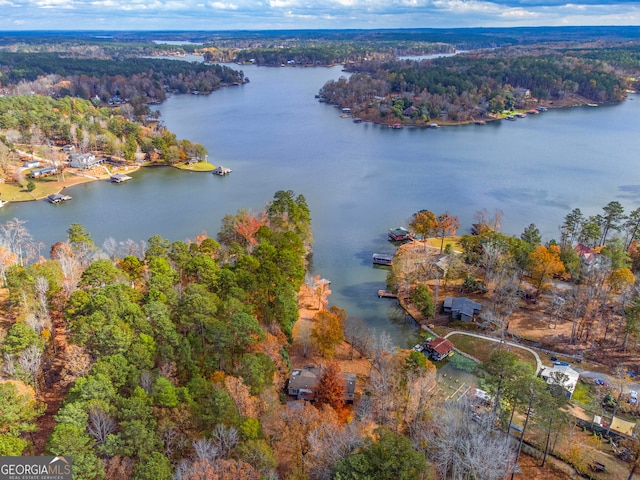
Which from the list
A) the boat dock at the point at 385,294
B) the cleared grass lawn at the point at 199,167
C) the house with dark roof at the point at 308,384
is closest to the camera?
the house with dark roof at the point at 308,384

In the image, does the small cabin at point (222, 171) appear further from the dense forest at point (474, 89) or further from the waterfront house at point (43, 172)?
the dense forest at point (474, 89)

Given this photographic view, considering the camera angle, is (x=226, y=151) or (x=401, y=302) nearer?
(x=401, y=302)

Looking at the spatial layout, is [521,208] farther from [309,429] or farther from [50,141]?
[50,141]

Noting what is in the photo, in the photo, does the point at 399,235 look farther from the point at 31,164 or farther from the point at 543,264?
the point at 31,164

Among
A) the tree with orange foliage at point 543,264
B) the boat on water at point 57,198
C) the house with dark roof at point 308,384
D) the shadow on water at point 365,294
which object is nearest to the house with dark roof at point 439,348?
the house with dark roof at point 308,384

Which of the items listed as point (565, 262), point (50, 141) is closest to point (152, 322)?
point (565, 262)

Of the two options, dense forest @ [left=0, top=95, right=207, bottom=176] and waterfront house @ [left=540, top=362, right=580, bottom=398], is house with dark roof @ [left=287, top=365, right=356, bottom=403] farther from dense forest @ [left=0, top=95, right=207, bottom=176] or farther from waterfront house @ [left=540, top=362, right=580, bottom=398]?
dense forest @ [left=0, top=95, right=207, bottom=176]

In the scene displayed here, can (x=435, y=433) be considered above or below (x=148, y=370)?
below

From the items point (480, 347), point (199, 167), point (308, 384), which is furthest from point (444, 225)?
point (199, 167)
